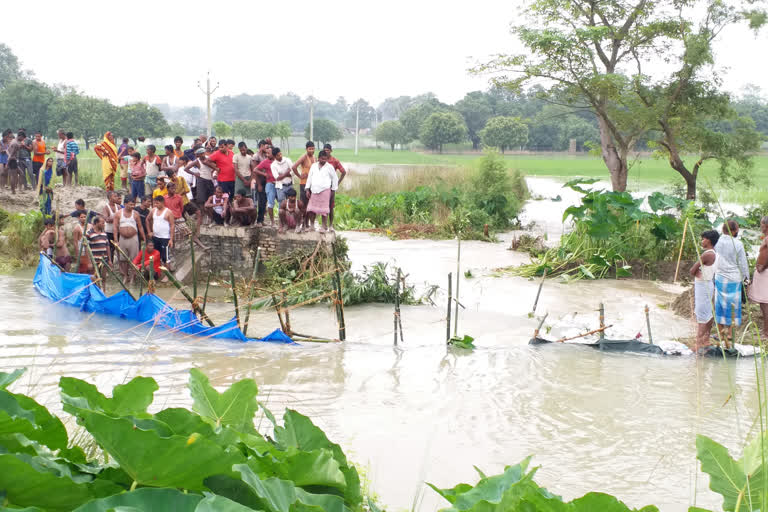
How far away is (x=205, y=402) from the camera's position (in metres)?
1.96

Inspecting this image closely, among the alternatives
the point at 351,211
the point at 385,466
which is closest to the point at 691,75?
the point at 351,211

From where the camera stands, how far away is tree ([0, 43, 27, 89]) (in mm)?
74875

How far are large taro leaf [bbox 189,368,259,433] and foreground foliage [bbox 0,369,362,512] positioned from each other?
68 millimetres

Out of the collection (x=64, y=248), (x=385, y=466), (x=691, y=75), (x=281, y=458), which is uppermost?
(x=691, y=75)

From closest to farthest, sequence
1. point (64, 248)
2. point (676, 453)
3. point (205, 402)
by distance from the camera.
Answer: point (205, 402), point (676, 453), point (64, 248)

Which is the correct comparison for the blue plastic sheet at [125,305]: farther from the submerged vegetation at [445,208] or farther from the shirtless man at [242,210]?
the submerged vegetation at [445,208]

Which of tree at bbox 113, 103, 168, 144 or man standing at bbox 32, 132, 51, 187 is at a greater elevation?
tree at bbox 113, 103, 168, 144

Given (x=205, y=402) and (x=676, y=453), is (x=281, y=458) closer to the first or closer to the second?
(x=205, y=402)

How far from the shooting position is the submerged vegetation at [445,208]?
70.7 feet

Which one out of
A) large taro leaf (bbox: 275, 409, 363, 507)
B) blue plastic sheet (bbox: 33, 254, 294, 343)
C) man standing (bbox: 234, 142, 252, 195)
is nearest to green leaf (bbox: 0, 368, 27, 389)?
large taro leaf (bbox: 275, 409, 363, 507)

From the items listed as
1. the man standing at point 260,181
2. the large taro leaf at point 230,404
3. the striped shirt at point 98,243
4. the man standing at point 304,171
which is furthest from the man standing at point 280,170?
the large taro leaf at point 230,404

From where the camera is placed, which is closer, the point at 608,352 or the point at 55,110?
the point at 608,352

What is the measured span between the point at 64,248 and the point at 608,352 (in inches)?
372

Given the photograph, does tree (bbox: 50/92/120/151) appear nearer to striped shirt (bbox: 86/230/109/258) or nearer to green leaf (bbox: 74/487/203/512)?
striped shirt (bbox: 86/230/109/258)
